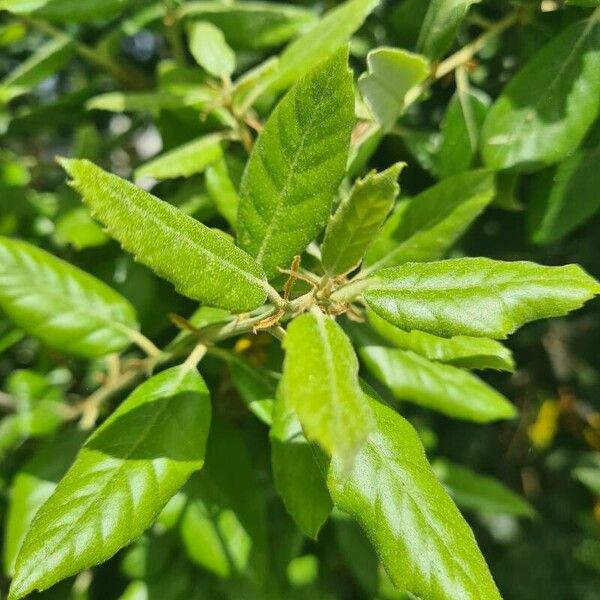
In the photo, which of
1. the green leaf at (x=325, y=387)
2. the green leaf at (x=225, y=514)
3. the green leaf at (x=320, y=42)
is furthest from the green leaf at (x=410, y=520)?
the green leaf at (x=320, y=42)

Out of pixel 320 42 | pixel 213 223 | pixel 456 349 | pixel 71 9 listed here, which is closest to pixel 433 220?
pixel 456 349

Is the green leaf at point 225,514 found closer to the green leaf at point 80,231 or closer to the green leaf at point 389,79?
the green leaf at point 80,231

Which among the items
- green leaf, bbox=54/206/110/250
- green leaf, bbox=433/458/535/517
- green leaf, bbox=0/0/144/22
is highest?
green leaf, bbox=0/0/144/22

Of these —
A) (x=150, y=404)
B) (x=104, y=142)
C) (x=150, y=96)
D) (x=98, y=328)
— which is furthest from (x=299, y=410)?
(x=104, y=142)

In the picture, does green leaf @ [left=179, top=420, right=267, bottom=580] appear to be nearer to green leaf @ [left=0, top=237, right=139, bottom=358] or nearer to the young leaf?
green leaf @ [left=0, top=237, right=139, bottom=358]

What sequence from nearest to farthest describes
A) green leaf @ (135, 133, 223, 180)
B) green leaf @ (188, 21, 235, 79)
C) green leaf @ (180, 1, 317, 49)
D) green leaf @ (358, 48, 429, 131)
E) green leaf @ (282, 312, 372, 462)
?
green leaf @ (282, 312, 372, 462)
green leaf @ (358, 48, 429, 131)
green leaf @ (135, 133, 223, 180)
green leaf @ (188, 21, 235, 79)
green leaf @ (180, 1, 317, 49)

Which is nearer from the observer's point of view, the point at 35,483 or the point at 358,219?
the point at 358,219

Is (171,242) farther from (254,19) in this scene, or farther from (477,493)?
(477,493)

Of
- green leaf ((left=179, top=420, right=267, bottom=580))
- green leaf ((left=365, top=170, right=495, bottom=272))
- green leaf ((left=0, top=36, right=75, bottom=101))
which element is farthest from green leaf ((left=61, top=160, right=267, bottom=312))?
green leaf ((left=0, top=36, right=75, bottom=101))
